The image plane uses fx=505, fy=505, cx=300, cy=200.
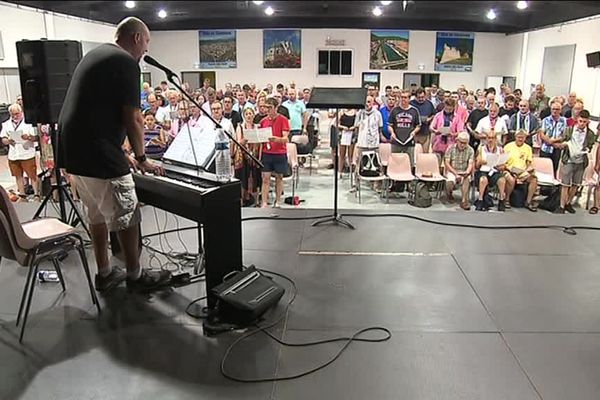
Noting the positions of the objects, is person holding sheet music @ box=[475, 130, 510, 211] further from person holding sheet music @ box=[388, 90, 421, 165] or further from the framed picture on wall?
the framed picture on wall

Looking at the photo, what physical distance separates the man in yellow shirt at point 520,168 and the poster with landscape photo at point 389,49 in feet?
28.8

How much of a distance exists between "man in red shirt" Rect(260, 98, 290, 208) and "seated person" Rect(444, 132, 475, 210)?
7.24 ft

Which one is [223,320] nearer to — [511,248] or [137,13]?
[511,248]

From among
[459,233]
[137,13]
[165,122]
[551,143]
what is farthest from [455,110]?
[137,13]

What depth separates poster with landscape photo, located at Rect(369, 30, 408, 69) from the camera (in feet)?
47.7

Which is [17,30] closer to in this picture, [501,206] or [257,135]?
[257,135]

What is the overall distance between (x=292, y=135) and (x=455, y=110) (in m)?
2.54

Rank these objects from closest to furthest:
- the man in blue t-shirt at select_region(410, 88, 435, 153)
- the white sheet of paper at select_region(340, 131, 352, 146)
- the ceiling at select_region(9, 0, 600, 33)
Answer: the man in blue t-shirt at select_region(410, 88, 435, 153)
the white sheet of paper at select_region(340, 131, 352, 146)
the ceiling at select_region(9, 0, 600, 33)

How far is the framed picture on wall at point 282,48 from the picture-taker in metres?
14.7

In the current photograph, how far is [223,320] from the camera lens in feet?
9.00

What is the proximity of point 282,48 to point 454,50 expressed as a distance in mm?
5004

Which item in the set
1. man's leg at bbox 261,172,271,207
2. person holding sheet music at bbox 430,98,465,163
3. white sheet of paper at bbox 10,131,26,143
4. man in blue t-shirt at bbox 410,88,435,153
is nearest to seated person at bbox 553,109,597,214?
person holding sheet music at bbox 430,98,465,163

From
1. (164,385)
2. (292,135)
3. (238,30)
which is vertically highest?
(238,30)

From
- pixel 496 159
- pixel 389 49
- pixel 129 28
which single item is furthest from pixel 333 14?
pixel 129 28
